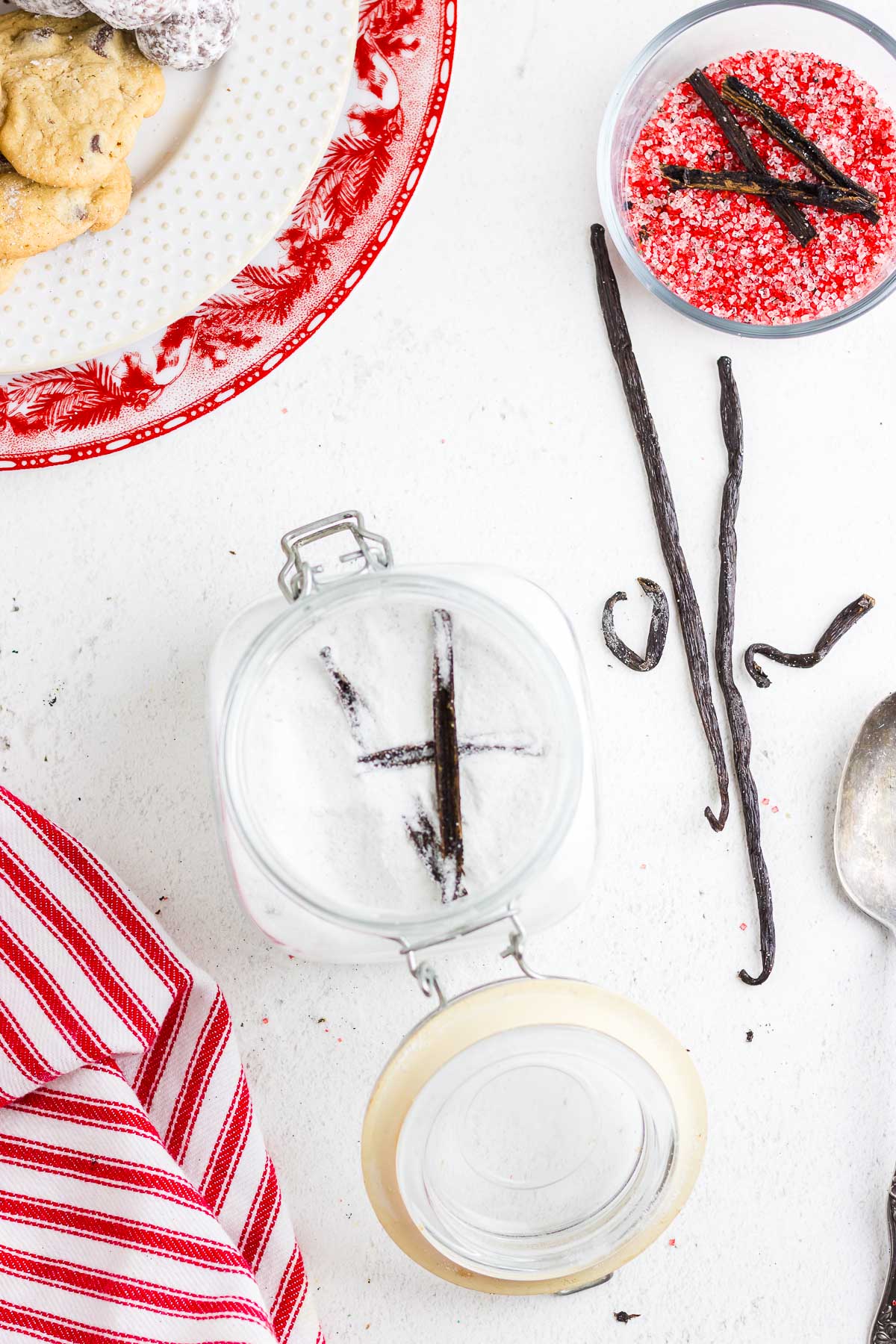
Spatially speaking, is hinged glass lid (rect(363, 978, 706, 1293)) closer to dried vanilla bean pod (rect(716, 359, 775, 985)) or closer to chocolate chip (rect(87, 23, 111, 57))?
dried vanilla bean pod (rect(716, 359, 775, 985))

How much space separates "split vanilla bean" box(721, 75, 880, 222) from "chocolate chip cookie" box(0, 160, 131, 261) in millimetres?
490

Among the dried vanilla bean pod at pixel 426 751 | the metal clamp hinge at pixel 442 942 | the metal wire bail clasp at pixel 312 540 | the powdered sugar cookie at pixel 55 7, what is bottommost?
the metal clamp hinge at pixel 442 942

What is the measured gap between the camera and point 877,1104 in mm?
867

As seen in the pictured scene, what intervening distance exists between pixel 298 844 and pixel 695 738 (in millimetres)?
356

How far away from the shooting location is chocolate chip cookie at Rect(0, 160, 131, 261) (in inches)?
30.4

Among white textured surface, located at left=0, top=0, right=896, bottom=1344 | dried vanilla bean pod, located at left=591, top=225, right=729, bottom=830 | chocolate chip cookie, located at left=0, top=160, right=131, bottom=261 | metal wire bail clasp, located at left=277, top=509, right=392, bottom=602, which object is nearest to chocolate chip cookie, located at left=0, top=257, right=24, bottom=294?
chocolate chip cookie, located at left=0, top=160, right=131, bottom=261

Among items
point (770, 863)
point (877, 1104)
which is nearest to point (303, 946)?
point (770, 863)

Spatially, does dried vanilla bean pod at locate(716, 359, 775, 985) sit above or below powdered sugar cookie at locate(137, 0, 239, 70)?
below

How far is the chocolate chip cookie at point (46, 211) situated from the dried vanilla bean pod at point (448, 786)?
0.44 meters

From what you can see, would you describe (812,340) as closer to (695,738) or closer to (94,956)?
(695,738)

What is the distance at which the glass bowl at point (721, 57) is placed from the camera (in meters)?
0.85

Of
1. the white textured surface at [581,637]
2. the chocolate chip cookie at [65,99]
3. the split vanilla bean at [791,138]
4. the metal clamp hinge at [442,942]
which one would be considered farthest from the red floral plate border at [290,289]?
the metal clamp hinge at [442,942]

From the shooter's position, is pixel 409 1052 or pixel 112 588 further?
pixel 112 588

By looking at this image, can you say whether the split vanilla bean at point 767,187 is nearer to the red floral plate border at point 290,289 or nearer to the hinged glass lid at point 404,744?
the red floral plate border at point 290,289
